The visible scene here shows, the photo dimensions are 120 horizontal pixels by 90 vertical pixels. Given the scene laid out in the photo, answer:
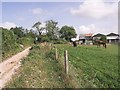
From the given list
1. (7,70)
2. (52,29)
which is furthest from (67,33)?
(7,70)

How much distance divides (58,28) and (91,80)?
109132mm

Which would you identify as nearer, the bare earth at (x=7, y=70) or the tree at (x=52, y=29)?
the bare earth at (x=7, y=70)

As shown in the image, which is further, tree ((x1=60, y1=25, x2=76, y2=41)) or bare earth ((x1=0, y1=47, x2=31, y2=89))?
tree ((x1=60, y1=25, x2=76, y2=41))

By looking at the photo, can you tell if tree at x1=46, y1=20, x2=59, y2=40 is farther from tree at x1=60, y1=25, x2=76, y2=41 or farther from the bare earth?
the bare earth

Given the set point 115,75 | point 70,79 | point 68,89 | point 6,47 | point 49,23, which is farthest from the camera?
point 49,23

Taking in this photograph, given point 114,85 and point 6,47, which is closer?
point 114,85

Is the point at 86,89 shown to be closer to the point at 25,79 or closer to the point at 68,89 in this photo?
the point at 68,89

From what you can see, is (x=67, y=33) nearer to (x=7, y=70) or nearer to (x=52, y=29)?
(x=52, y=29)

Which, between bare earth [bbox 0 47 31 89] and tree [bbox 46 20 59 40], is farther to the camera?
tree [bbox 46 20 59 40]

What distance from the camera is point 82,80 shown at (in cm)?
1116

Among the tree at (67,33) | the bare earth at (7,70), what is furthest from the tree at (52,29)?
the bare earth at (7,70)

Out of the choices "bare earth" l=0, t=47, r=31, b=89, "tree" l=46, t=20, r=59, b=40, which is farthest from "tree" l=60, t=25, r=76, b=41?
"bare earth" l=0, t=47, r=31, b=89

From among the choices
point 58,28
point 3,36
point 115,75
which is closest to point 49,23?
point 58,28

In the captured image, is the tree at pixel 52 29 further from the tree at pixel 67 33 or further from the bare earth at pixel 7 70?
the bare earth at pixel 7 70
